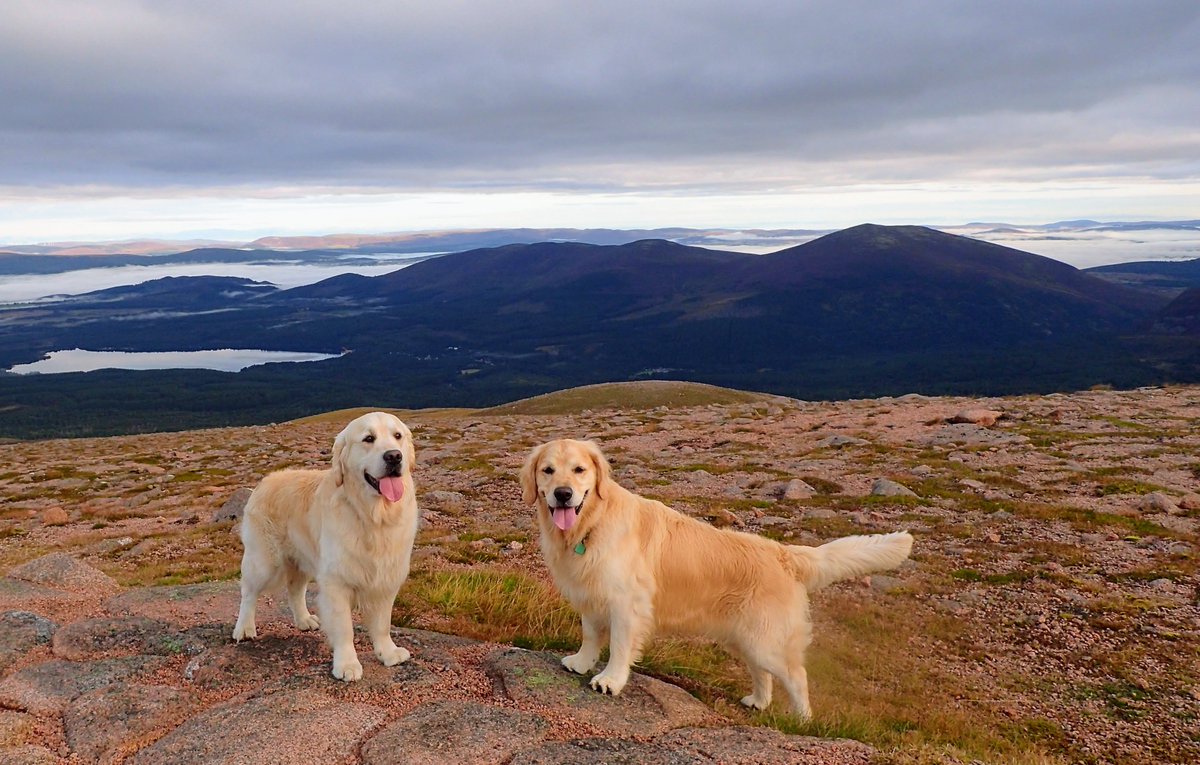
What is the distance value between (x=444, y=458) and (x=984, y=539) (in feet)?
72.4

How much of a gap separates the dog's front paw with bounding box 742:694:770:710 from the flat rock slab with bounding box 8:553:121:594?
10063mm

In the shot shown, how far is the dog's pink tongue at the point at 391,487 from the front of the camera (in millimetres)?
7445

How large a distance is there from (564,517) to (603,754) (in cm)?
246

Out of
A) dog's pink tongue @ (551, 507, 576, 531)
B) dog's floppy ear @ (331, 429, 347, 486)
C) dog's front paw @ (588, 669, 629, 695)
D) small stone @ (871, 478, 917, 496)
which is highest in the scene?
dog's floppy ear @ (331, 429, 347, 486)

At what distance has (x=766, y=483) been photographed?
75.7 feet

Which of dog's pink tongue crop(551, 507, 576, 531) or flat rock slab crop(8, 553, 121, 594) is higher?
dog's pink tongue crop(551, 507, 576, 531)

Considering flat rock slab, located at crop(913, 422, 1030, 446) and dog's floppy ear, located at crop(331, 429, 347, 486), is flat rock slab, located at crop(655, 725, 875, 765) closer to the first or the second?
dog's floppy ear, located at crop(331, 429, 347, 486)

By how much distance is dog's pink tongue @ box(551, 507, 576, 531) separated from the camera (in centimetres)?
776

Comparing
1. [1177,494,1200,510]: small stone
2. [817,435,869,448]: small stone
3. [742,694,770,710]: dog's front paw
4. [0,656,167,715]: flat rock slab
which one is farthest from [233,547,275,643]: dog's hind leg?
[817,435,869,448]: small stone

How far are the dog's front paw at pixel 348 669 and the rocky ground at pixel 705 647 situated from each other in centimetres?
16

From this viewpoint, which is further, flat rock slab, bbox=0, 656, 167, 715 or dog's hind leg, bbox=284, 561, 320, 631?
dog's hind leg, bbox=284, 561, 320, 631

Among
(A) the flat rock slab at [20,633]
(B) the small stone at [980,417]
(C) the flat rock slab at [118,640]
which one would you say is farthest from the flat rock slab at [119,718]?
(B) the small stone at [980,417]

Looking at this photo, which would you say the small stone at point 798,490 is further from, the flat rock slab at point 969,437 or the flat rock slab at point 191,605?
the flat rock slab at point 191,605

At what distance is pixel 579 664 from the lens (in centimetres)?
815
